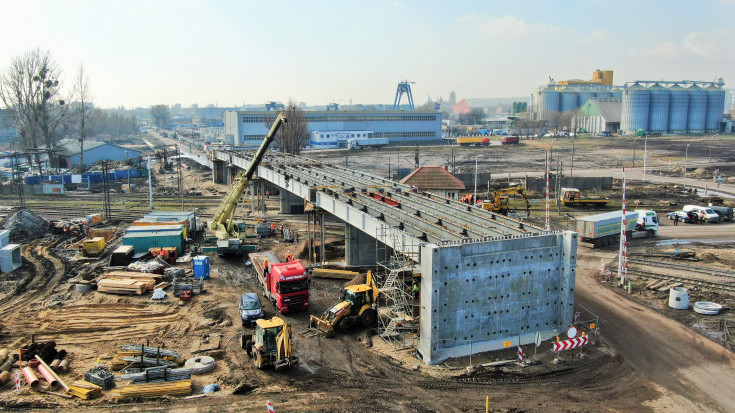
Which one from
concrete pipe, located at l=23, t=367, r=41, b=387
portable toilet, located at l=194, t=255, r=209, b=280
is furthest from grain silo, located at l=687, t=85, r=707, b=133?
concrete pipe, located at l=23, t=367, r=41, b=387

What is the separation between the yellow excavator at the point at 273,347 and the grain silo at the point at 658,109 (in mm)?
157971

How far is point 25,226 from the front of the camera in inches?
1607

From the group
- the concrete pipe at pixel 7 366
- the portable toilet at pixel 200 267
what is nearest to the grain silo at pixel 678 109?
the portable toilet at pixel 200 267

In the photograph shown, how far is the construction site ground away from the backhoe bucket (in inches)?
12.7

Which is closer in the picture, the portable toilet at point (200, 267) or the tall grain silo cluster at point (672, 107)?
the portable toilet at point (200, 267)

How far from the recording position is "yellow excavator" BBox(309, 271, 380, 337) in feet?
72.5

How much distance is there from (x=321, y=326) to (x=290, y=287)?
9.08 ft

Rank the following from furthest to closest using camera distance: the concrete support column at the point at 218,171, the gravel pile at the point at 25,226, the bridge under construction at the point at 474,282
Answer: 1. the concrete support column at the point at 218,171
2. the gravel pile at the point at 25,226
3. the bridge under construction at the point at 474,282

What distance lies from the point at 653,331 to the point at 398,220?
453 inches

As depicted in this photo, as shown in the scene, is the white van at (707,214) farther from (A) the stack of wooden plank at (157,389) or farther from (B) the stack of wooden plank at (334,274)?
(A) the stack of wooden plank at (157,389)

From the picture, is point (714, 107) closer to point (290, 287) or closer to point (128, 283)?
point (290, 287)

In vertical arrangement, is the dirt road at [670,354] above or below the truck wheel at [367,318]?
below

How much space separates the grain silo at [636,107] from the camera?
14925cm

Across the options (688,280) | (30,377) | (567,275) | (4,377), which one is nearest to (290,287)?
(30,377)
